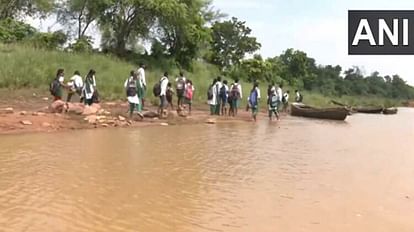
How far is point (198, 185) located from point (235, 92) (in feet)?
45.1

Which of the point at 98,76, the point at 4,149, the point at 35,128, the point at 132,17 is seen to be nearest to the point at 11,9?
the point at 132,17

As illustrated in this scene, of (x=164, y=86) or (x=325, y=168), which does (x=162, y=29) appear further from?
(x=325, y=168)

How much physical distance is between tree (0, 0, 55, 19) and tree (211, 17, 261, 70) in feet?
47.7

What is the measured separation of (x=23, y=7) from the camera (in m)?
32.9

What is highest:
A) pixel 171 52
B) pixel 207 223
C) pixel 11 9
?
pixel 11 9

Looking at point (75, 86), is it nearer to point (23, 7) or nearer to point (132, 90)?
point (132, 90)

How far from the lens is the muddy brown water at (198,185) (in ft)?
17.1

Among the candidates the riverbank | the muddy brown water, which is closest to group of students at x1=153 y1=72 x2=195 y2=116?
the riverbank

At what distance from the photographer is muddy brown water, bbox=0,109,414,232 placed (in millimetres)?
5199

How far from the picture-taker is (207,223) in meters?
5.15

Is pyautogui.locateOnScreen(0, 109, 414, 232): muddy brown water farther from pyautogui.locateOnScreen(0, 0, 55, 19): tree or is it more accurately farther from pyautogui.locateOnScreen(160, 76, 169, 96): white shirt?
pyautogui.locateOnScreen(0, 0, 55, 19): tree

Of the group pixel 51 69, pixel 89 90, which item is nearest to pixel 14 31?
pixel 51 69

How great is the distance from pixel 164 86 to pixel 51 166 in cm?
922

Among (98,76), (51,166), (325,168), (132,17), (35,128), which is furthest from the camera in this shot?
(132,17)
